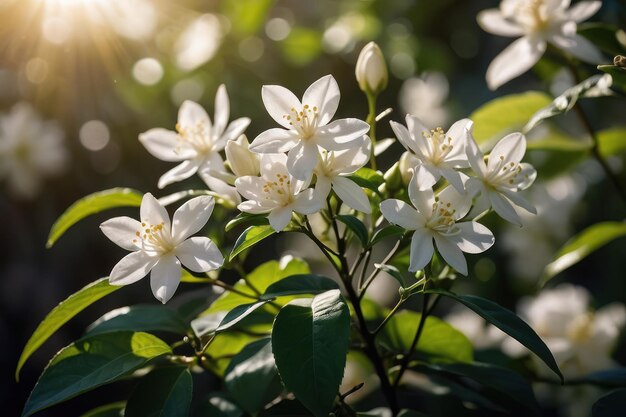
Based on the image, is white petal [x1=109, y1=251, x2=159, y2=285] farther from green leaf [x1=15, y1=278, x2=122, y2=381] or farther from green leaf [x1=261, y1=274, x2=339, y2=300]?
green leaf [x1=261, y1=274, x2=339, y2=300]

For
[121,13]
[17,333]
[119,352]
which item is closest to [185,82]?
[121,13]

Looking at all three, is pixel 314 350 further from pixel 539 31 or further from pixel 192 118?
pixel 539 31

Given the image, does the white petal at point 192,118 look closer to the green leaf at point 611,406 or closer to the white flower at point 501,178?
the white flower at point 501,178

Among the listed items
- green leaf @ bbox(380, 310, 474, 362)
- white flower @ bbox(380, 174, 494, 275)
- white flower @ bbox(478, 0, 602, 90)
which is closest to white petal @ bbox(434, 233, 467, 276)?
white flower @ bbox(380, 174, 494, 275)

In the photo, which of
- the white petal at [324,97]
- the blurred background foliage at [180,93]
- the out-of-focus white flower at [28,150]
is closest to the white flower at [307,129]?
the white petal at [324,97]

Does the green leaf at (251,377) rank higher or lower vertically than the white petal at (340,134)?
lower

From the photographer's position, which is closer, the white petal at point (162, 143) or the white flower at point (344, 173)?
the white flower at point (344, 173)
